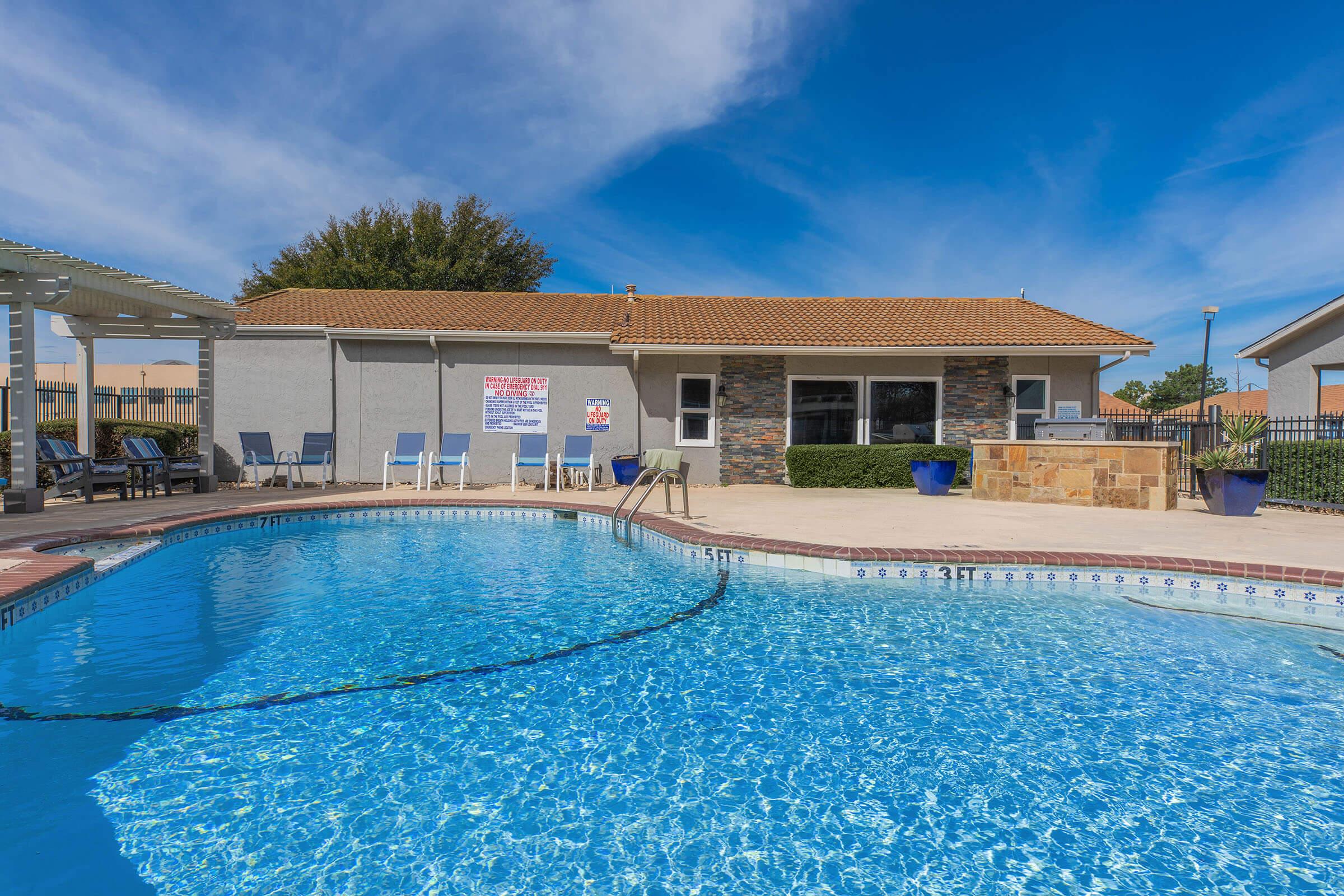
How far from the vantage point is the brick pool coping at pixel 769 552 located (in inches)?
181

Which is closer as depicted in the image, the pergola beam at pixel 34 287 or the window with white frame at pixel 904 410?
the pergola beam at pixel 34 287

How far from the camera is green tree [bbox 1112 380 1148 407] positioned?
60.5 metres

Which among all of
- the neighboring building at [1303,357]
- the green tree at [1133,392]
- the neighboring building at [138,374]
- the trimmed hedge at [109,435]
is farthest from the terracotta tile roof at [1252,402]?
the neighboring building at [138,374]

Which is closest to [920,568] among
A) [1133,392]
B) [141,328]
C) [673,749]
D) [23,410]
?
[673,749]

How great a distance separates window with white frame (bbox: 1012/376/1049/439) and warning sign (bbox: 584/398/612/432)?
7885 millimetres

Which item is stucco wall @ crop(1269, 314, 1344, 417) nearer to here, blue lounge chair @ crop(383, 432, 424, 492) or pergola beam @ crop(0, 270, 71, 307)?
blue lounge chair @ crop(383, 432, 424, 492)

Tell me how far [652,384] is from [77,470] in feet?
29.8

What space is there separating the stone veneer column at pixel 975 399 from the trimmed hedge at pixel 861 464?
41.2 inches

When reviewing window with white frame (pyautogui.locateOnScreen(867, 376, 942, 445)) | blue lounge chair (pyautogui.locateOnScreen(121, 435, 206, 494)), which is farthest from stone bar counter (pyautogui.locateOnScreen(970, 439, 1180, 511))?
blue lounge chair (pyautogui.locateOnScreen(121, 435, 206, 494))

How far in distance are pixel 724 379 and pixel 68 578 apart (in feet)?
32.8

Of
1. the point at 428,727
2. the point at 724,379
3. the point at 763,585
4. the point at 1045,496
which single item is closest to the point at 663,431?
the point at 724,379

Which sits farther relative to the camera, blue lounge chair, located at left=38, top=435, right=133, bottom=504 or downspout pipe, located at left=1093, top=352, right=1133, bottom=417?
downspout pipe, located at left=1093, top=352, right=1133, bottom=417

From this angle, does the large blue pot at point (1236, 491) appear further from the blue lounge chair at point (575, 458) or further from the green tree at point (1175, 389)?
the green tree at point (1175, 389)

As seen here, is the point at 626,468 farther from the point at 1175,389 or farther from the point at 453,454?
the point at 1175,389
